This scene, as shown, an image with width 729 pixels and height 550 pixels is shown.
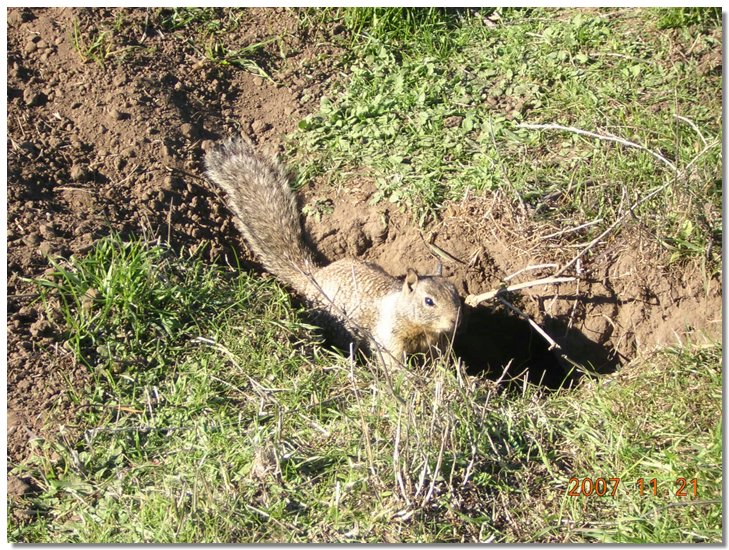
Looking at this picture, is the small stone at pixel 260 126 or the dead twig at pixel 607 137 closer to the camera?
the dead twig at pixel 607 137

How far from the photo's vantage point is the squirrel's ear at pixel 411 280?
4737mm

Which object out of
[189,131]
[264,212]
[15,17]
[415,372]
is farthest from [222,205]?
[415,372]

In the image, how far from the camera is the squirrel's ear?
187 inches

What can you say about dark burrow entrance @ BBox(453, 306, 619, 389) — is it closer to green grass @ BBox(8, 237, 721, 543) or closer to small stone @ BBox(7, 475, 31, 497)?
green grass @ BBox(8, 237, 721, 543)

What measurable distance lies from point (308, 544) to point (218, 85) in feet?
11.7

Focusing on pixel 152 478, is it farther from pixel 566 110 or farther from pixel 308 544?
pixel 566 110

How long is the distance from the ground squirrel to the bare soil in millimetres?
138

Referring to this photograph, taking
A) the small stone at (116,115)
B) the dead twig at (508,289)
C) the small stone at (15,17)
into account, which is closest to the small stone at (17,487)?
the small stone at (116,115)

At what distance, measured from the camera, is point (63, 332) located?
13.6 ft

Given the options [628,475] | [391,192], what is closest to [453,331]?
[391,192]

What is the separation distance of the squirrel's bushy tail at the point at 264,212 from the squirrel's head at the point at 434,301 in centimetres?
77

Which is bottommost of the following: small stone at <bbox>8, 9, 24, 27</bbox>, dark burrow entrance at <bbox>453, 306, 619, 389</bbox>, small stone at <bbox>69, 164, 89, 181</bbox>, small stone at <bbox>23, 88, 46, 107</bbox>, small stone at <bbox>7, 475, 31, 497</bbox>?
dark burrow entrance at <bbox>453, 306, 619, 389</bbox>

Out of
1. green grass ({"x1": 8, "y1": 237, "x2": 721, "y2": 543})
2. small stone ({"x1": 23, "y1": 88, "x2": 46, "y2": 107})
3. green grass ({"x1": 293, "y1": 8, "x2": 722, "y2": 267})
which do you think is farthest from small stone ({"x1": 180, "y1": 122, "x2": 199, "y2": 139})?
green grass ({"x1": 8, "y1": 237, "x2": 721, "y2": 543})

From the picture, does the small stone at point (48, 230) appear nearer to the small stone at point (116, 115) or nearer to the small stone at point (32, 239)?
the small stone at point (32, 239)
